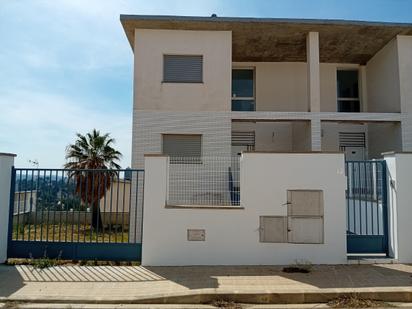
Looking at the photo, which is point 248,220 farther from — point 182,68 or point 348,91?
point 348,91

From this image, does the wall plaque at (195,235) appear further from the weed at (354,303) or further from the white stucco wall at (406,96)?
the white stucco wall at (406,96)

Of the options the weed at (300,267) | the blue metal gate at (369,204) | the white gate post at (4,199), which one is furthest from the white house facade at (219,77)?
the weed at (300,267)

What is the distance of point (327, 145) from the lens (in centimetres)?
1551

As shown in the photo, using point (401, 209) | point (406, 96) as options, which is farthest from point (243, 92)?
point (401, 209)

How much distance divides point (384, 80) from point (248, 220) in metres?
10.4

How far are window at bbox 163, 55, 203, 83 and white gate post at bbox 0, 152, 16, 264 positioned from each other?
6732 mm

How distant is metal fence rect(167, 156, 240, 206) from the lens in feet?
25.8

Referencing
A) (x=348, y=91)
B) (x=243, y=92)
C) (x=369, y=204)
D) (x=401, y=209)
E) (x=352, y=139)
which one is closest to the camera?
(x=401, y=209)

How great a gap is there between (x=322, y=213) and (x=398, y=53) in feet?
30.0

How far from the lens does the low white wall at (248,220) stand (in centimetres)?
740

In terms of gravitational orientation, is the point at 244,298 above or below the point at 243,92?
below

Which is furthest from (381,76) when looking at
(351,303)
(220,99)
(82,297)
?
(82,297)

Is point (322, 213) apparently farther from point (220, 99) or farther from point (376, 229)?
point (220, 99)

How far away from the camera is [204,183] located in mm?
8492
